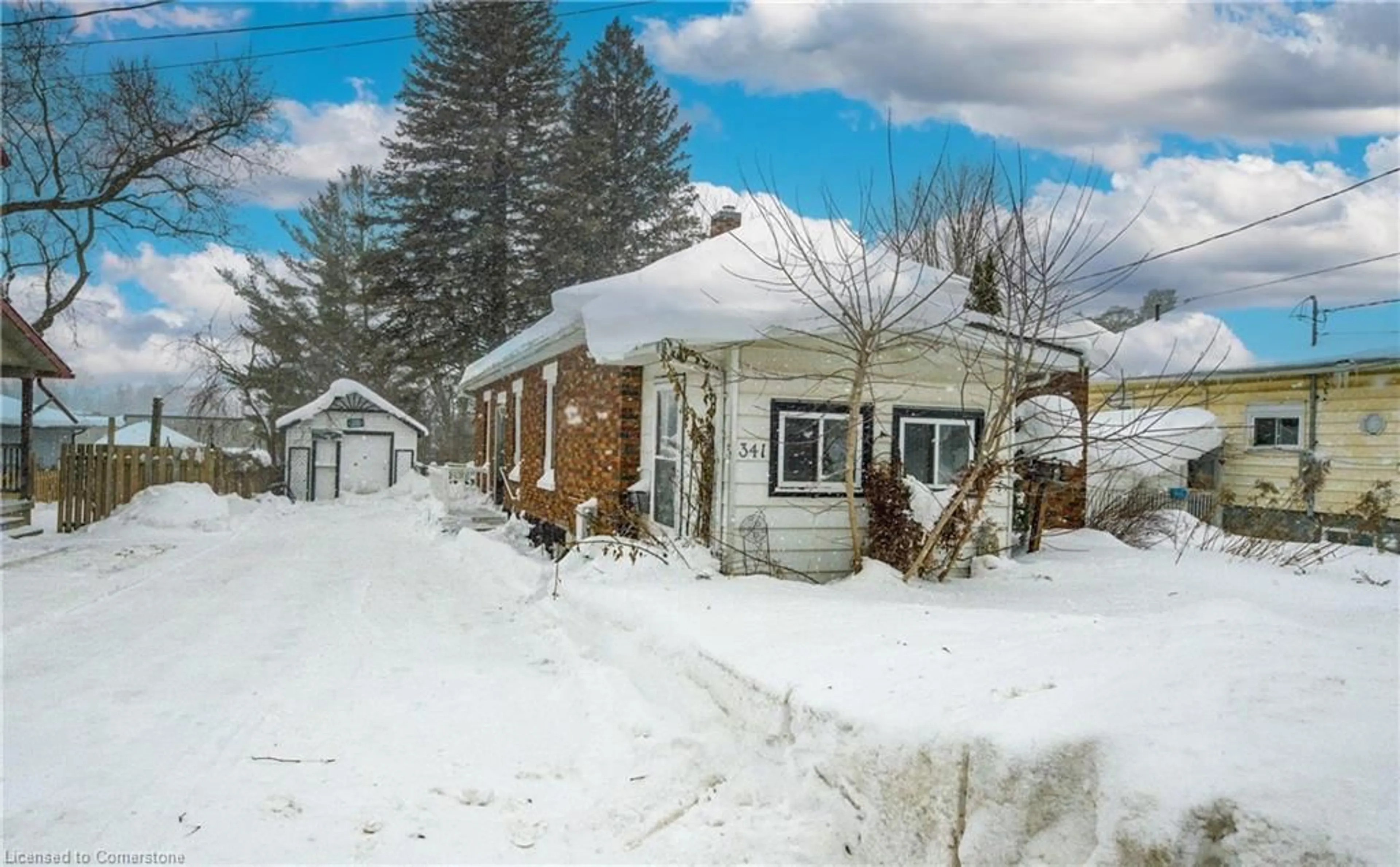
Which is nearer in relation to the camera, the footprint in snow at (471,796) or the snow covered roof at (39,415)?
the footprint in snow at (471,796)

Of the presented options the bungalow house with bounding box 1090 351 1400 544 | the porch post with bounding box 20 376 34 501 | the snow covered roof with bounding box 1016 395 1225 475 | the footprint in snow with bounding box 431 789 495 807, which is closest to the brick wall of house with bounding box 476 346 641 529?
the snow covered roof with bounding box 1016 395 1225 475

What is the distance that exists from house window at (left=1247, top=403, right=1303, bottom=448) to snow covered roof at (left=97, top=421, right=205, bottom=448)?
35720 mm

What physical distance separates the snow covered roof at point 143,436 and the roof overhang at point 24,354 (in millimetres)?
21054

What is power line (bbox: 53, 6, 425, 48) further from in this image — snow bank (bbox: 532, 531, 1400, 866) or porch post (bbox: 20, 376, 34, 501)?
snow bank (bbox: 532, 531, 1400, 866)

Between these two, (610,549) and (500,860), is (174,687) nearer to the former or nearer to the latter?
(500,860)

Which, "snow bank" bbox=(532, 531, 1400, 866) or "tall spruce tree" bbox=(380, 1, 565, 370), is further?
"tall spruce tree" bbox=(380, 1, 565, 370)

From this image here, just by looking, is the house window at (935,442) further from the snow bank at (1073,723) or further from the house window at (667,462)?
the snow bank at (1073,723)

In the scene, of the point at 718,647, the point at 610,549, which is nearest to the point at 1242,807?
the point at 718,647

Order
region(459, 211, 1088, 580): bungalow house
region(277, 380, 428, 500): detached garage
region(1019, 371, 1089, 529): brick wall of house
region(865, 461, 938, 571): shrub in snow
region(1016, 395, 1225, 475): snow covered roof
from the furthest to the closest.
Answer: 1. region(277, 380, 428, 500): detached garage
2. region(1019, 371, 1089, 529): brick wall of house
3. region(865, 461, 938, 571): shrub in snow
4. region(459, 211, 1088, 580): bungalow house
5. region(1016, 395, 1225, 475): snow covered roof

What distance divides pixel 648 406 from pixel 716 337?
2396 millimetres

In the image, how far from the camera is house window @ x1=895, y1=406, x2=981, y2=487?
30.6 feet

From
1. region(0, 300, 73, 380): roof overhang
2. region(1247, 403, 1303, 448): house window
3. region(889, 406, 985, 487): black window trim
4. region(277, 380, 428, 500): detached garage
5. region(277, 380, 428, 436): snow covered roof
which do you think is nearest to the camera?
region(889, 406, 985, 487): black window trim

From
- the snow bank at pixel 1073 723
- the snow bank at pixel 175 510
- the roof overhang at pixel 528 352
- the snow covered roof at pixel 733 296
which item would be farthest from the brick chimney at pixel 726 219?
the snow bank at pixel 175 510

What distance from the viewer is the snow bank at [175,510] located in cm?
1430
